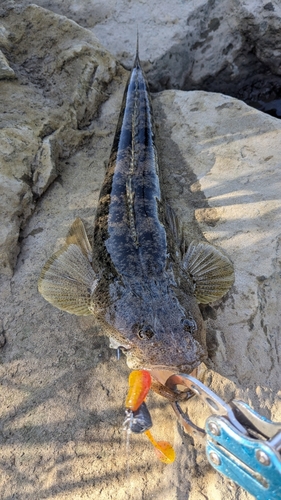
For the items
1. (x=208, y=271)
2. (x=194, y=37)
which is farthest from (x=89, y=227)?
(x=194, y=37)

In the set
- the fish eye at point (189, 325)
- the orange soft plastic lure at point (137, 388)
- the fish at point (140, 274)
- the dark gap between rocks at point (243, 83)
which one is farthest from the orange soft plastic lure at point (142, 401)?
the dark gap between rocks at point (243, 83)

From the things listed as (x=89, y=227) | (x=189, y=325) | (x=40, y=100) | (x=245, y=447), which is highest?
(x=40, y=100)

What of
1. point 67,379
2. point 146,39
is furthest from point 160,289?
point 146,39

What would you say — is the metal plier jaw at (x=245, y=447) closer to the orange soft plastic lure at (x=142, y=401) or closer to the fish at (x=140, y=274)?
the orange soft plastic lure at (x=142, y=401)

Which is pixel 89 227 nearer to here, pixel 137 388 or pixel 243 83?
pixel 137 388

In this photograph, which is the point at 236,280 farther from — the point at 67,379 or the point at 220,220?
the point at 67,379

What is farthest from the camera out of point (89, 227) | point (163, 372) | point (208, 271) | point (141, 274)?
point (89, 227)
